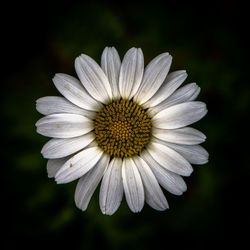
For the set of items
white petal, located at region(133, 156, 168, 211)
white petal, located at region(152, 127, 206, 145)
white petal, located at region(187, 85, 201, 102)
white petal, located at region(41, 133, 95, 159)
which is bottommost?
white petal, located at region(133, 156, 168, 211)

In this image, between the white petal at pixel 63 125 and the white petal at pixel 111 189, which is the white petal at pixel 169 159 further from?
the white petal at pixel 63 125

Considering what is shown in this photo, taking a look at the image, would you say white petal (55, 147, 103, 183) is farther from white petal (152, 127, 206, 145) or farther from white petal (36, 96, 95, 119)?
white petal (152, 127, 206, 145)

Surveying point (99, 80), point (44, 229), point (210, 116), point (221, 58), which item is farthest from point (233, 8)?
point (44, 229)

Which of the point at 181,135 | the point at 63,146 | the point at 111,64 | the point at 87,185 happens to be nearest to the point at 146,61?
the point at 111,64

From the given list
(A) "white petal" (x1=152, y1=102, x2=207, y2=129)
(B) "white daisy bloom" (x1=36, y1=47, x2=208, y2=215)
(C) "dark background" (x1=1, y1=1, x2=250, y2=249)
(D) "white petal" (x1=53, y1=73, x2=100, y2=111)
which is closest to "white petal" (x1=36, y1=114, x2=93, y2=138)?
(B) "white daisy bloom" (x1=36, y1=47, x2=208, y2=215)

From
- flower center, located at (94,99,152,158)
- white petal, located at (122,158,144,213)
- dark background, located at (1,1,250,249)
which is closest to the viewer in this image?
white petal, located at (122,158,144,213)

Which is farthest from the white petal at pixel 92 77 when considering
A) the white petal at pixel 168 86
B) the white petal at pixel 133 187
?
the white petal at pixel 133 187
